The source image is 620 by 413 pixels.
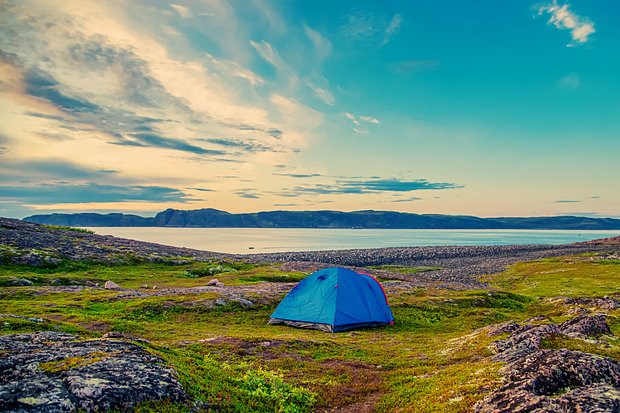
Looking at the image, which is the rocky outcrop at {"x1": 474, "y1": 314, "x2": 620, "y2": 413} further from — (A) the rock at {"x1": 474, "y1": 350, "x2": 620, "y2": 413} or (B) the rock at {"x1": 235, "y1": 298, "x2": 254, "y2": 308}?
(B) the rock at {"x1": 235, "y1": 298, "x2": 254, "y2": 308}

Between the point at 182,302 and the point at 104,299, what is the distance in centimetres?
632

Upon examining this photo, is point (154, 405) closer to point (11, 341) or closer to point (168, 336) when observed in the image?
point (11, 341)

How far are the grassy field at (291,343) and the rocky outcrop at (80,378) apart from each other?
22.6 inches

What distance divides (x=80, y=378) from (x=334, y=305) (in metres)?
19.9

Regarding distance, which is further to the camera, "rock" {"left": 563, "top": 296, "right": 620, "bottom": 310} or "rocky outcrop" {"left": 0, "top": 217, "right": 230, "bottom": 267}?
"rocky outcrop" {"left": 0, "top": 217, "right": 230, "bottom": 267}

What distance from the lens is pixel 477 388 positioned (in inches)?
425

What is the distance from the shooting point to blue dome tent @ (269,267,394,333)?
1067 inches

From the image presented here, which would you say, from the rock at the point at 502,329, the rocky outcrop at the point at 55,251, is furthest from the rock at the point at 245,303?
the rocky outcrop at the point at 55,251

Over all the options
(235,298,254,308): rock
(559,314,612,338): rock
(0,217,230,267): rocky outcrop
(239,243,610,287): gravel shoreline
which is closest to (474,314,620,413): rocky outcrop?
(559,314,612,338): rock

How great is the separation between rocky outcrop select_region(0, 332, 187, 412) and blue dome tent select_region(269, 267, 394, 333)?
56.7 feet

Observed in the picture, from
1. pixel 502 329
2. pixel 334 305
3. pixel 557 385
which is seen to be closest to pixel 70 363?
pixel 557 385

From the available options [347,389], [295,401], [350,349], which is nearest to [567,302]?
[350,349]

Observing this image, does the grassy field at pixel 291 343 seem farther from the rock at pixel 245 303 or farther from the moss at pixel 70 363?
the moss at pixel 70 363

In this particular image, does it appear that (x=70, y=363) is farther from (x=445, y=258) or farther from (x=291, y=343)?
(x=445, y=258)
